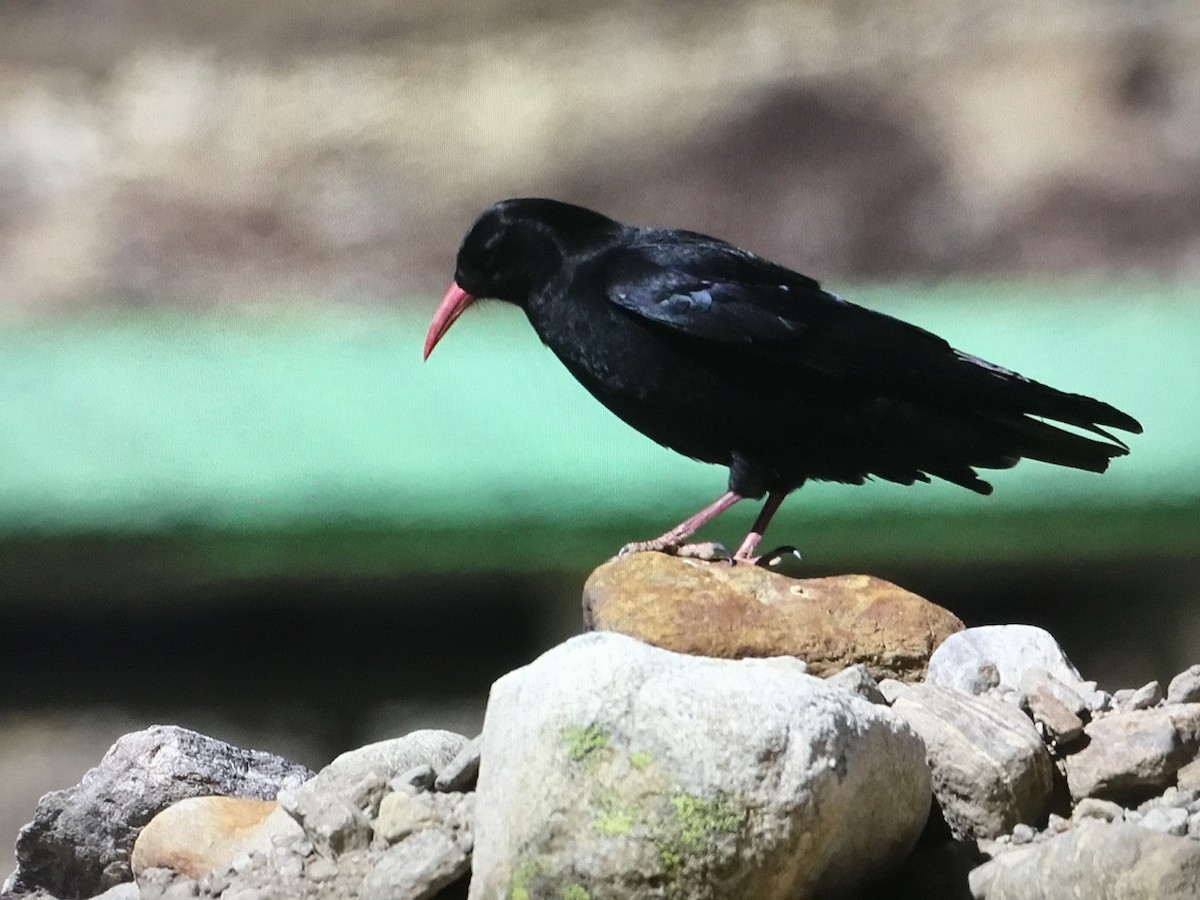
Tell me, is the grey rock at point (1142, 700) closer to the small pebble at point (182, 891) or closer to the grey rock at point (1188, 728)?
the grey rock at point (1188, 728)

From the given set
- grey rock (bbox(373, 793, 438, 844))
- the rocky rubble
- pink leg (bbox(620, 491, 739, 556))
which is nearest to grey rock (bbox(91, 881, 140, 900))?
the rocky rubble

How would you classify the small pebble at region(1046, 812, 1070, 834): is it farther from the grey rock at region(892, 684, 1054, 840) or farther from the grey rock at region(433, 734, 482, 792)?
the grey rock at region(433, 734, 482, 792)

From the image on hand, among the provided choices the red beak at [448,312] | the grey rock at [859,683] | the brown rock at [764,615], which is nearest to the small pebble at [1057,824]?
the grey rock at [859,683]

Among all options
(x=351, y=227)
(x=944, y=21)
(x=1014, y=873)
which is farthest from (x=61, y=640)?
(x=944, y=21)

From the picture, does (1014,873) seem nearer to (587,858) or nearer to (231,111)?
(587,858)

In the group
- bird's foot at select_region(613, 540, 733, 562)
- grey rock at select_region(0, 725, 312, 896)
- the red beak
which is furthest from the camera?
the red beak

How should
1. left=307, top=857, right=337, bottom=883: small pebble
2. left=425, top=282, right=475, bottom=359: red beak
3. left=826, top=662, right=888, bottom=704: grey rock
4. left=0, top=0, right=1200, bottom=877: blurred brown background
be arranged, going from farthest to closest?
left=0, top=0, right=1200, bottom=877: blurred brown background
left=425, top=282, right=475, bottom=359: red beak
left=826, top=662, right=888, bottom=704: grey rock
left=307, top=857, right=337, bottom=883: small pebble

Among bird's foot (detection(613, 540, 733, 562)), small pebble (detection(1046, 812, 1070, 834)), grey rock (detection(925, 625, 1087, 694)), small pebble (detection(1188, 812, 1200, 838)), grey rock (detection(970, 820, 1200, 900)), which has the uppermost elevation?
bird's foot (detection(613, 540, 733, 562))

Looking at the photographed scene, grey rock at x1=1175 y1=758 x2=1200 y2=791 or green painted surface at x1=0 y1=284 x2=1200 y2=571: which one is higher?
green painted surface at x1=0 y1=284 x2=1200 y2=571
